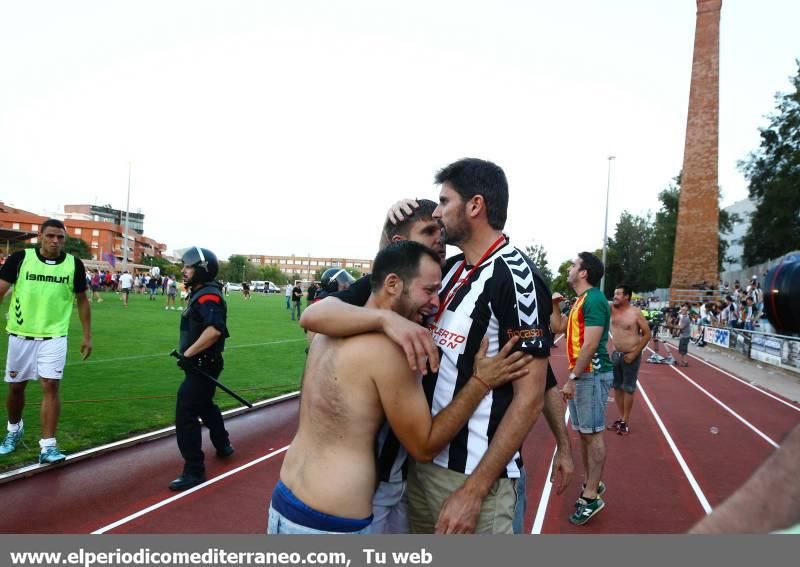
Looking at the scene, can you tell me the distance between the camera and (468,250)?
7.48 feet

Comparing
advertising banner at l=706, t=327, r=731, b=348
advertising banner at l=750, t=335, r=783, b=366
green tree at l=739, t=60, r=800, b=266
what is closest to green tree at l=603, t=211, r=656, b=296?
green tree at l=739, t=60, r=800, b=266

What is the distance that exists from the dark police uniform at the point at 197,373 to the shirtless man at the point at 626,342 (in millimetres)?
5202

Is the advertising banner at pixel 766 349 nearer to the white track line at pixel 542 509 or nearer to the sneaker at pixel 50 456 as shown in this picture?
the white track line at pixel 542 509

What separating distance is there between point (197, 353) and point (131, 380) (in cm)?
508

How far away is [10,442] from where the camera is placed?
17.3 feet

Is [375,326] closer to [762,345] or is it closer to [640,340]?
[640,340]

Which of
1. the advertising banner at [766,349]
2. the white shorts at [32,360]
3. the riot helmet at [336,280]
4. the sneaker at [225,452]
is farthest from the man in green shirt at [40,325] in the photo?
the advertising banner at [766,349]

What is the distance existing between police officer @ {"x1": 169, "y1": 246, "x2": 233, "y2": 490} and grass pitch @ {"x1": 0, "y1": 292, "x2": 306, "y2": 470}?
1556 mm

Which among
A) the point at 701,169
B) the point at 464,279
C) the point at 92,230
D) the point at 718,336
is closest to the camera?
the point at 464,279

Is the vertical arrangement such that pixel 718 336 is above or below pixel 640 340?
below

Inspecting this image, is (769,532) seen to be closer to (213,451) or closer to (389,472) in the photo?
(389,472)

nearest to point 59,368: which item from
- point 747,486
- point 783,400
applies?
point 747,486

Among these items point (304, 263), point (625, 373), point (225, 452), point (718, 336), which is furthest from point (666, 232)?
point (304, 263)

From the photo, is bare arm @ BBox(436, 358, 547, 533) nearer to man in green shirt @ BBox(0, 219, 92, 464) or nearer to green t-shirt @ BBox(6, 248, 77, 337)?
man in green shirt @ BBox(0, 219, 92, 464)
